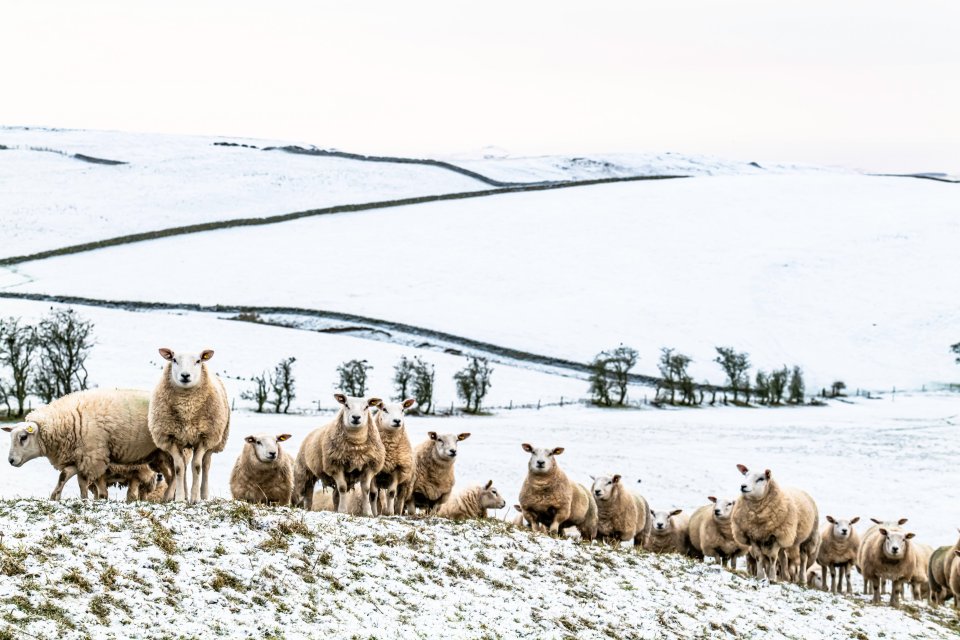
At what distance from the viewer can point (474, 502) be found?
19422 mm

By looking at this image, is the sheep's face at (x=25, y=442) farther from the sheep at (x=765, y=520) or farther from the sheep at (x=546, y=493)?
the sheep at (x=765, y=520)

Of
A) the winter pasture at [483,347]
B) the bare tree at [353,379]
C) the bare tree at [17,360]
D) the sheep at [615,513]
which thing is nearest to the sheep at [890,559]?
the winter pasture at [483,347]

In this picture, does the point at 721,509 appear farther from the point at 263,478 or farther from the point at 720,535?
the point at 263,478

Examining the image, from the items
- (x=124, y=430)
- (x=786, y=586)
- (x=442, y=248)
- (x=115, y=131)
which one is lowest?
(x=786, y=586)

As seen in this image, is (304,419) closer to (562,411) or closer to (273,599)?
(562,411)

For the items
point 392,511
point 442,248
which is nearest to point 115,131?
point 442,248

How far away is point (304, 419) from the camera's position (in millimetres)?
41750

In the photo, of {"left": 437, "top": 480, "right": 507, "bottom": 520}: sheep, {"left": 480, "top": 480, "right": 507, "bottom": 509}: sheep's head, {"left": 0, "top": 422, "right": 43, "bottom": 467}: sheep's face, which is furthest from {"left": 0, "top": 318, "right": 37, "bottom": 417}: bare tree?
{"left": 0, "top": 422, "right": 43, "bottom": 467}: sheep's face

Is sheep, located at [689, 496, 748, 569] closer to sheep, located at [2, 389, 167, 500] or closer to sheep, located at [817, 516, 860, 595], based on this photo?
sheep, located at [817, 516, 860, 595]

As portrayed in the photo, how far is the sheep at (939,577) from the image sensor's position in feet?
64.4

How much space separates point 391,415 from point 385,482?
1.04 metres

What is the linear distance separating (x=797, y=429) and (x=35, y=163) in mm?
91069

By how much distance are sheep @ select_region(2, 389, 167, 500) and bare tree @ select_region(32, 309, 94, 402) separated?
28.1m

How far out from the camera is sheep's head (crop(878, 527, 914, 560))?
1892 centimetres
